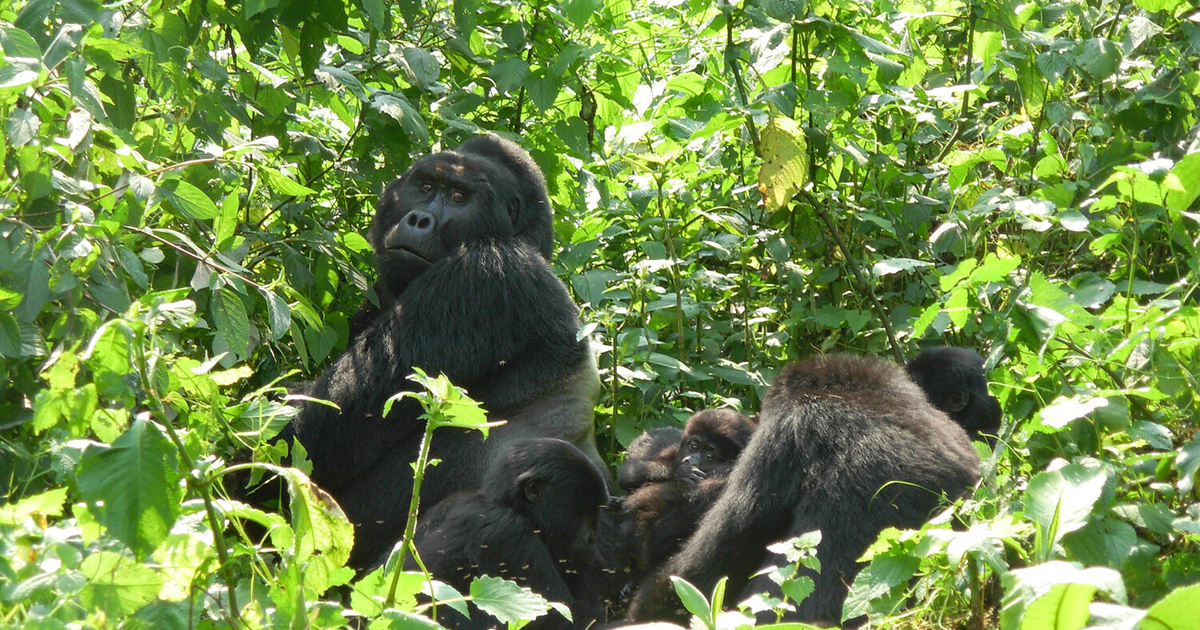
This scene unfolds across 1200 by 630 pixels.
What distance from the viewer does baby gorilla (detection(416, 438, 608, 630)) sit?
9.93 feet

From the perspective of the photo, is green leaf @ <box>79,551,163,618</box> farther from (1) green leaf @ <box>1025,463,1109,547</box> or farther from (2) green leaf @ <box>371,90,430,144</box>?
(2) green leaf @ <box>371,90,430,144</box>

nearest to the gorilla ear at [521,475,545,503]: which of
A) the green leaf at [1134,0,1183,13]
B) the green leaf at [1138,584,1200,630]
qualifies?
the green leaf at [1138,584,1200,630]

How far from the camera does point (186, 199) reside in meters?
2.65

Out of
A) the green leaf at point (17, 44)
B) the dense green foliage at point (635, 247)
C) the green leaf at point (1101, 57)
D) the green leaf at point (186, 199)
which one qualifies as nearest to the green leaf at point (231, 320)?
the dense green foliage at point (635, 247)

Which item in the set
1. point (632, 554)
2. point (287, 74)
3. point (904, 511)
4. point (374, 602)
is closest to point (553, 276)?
point (632, 554)

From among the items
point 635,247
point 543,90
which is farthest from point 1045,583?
point 635,247

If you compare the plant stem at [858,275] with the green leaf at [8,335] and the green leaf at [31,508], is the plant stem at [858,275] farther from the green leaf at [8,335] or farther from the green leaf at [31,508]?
the green leaf at [31,508]

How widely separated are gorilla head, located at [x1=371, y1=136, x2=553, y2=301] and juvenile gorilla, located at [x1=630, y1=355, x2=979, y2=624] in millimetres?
1410

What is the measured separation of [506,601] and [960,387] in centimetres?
255

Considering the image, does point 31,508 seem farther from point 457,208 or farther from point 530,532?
point 457,208

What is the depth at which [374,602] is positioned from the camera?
A: 168cm

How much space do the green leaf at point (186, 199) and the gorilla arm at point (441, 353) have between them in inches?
44.2

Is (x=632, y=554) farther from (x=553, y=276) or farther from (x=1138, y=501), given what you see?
(x=1138, y=501)

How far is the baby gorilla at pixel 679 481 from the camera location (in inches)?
135
